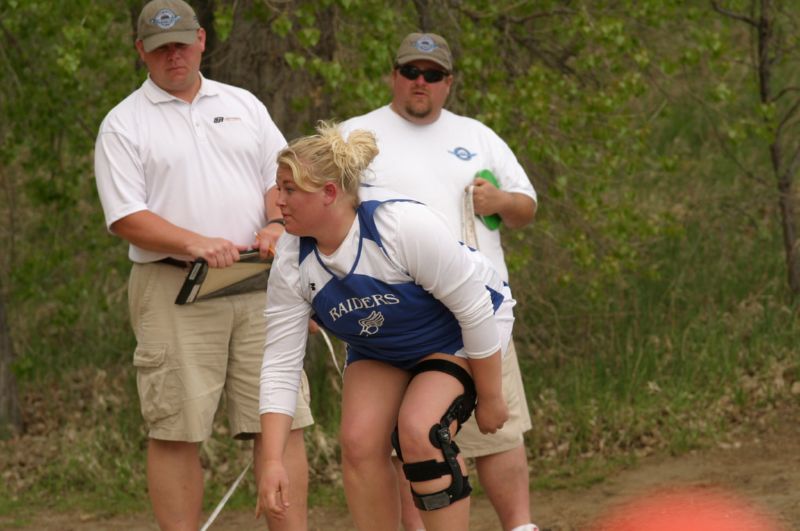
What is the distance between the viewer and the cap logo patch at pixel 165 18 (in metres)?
4.95

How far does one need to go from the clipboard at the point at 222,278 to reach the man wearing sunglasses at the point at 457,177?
1.87ft

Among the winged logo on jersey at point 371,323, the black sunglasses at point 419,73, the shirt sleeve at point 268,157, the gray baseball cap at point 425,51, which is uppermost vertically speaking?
the gray baseball cap at point 425,51

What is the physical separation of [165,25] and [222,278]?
3.17 ft

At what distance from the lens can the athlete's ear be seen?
4.12 meters

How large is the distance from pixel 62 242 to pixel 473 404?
4886mm

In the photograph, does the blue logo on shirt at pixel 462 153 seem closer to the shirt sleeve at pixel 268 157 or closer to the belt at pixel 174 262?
the shirt sleeve at pixel 268 157

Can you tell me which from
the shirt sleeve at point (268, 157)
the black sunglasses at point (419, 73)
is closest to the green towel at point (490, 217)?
the black sunglasses at point (419, 73)

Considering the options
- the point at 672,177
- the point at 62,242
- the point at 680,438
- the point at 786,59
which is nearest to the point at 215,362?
the point at 680,438

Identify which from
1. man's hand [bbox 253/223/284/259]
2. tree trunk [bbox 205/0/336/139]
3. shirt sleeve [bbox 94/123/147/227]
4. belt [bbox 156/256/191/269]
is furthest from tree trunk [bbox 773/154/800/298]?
shirt sleeve [bbox 94/123/147/227]

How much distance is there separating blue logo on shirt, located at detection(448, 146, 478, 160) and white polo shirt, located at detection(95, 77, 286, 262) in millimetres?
797

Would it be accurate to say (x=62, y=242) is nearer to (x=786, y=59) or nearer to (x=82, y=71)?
(x=82, y=71)

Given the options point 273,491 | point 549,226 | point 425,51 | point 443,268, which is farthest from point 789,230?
point 273,491

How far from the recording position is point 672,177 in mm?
10680

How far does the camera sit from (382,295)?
4191 mm
